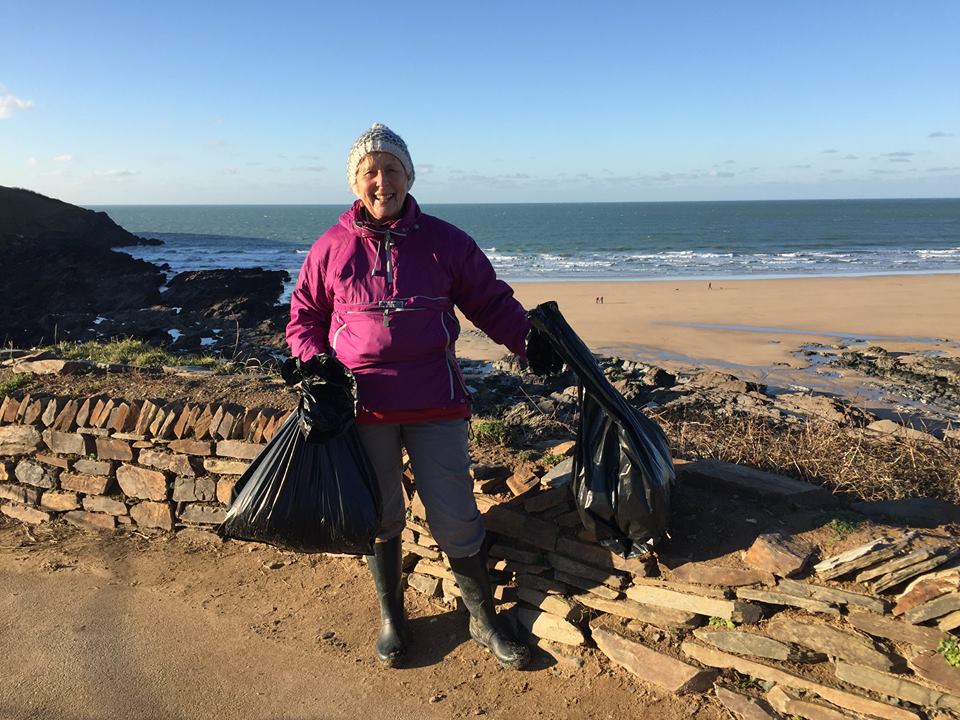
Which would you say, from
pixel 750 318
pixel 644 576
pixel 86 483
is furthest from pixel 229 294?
pixel 644 576

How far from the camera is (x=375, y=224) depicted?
9.46 feet

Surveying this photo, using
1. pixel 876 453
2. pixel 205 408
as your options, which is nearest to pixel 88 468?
pixel 205 408

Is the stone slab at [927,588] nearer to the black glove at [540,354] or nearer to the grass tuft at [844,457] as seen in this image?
the grass tuft at [844,457]

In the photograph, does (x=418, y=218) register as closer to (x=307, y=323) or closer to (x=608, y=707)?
(x=307, y=323)

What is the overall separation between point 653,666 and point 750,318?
568 inches

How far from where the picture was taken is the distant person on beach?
2811 mm

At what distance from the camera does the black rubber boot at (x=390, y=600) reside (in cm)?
311

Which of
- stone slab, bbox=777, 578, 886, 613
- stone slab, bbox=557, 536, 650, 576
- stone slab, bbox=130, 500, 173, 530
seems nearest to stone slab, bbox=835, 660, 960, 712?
stone slab, bbox=777, 578, 886, 613

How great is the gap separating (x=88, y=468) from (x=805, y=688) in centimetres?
376

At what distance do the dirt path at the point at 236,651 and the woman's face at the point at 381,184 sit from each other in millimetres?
1844

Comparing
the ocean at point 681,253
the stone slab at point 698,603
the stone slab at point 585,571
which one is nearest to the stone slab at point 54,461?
the stone slab at point 585,571

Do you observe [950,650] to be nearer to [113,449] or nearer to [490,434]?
[490,434]

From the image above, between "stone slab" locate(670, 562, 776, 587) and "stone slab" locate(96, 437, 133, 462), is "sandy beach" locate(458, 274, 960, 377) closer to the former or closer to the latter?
"stone slab" locate(96, 437, 133, 462)

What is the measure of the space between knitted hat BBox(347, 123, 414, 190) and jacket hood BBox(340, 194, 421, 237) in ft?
0.38
